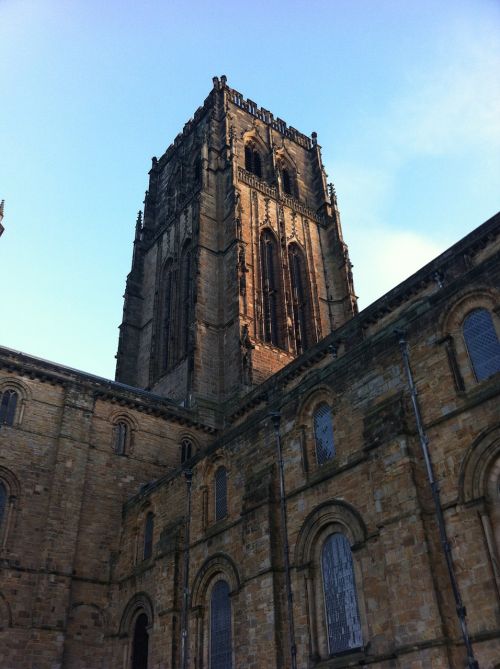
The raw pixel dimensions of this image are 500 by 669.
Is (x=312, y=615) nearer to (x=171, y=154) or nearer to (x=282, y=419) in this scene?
(x=282, y=419)

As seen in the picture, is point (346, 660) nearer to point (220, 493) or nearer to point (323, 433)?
point (323, 433)

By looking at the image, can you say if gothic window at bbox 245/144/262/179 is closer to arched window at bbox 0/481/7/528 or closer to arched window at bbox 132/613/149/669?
arched window at bbox 0/481/7/528

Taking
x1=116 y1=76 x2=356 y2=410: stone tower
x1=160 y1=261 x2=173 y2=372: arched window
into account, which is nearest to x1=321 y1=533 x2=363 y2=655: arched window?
x1=116 y1=76 x2=356 y2=410: stone tower

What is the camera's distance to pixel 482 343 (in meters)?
15.6

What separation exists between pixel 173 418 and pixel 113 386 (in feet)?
11.9

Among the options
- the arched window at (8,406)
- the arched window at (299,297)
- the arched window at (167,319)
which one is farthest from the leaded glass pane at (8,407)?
the arched window at (299,297)

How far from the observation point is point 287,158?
56875 millimetres

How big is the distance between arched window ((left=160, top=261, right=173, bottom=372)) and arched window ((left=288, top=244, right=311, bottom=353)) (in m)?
8.84

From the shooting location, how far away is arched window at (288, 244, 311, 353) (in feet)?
145

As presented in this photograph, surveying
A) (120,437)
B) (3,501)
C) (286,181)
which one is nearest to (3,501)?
(3,501)

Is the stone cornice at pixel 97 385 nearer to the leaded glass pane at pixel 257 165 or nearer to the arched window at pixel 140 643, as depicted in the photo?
the arched window at pixel 140 643

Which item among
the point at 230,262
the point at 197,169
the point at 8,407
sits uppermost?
the point at 197,169

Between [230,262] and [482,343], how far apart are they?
29462 mm

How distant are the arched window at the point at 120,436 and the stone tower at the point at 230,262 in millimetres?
6548
